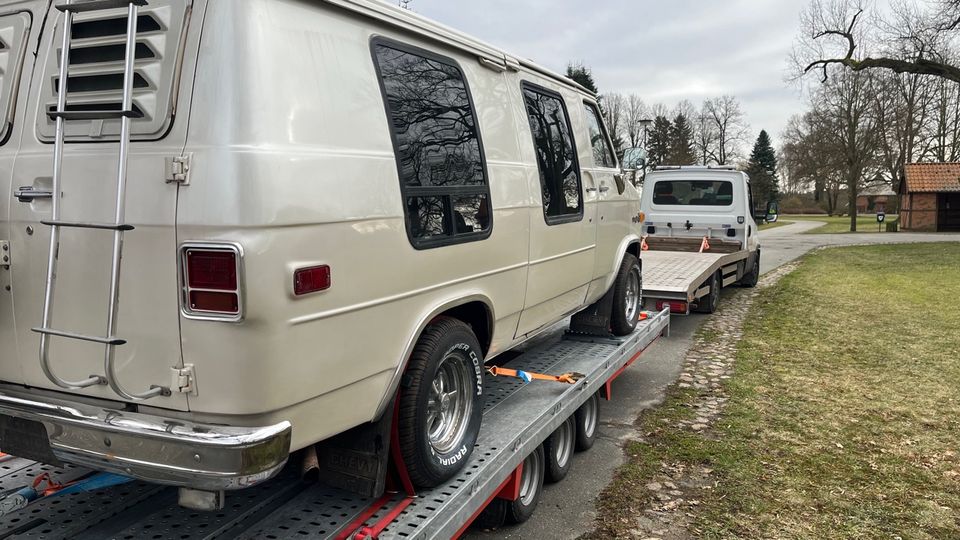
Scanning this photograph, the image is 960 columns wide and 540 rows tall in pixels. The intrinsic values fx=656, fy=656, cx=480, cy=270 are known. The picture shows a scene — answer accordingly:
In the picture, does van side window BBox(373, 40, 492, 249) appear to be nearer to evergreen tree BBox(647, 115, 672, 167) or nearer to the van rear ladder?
the van rear ladder

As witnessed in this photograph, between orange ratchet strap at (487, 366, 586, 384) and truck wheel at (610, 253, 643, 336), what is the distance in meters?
1.28

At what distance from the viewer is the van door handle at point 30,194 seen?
237 cm

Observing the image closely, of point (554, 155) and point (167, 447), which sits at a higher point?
point (554, 155)

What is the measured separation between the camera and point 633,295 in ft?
20.1

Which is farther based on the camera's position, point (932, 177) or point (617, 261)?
point (932, 177)

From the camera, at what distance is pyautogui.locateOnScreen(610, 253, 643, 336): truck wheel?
567cm

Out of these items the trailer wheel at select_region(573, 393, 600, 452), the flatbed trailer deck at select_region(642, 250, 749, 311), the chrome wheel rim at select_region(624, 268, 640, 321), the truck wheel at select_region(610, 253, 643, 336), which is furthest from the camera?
the flatbed trailer deck at select_region(642, 250, 749, 311)

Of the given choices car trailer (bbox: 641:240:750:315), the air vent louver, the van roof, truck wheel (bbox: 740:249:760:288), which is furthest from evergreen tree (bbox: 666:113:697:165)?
the air vent louver

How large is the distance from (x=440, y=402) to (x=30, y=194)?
6.33ft

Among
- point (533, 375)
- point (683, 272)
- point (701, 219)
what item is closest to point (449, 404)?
point (533, 375)

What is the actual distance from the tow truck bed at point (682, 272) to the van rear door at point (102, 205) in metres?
7.23

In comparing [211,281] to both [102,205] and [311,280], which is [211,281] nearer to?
[311,280]

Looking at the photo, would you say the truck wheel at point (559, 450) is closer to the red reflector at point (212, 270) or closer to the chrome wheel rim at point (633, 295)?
the chrome wheel rim at point (633, 295)

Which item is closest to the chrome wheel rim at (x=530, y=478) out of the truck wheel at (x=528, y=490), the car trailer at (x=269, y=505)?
the truck wheel at (x=528, y=490)
